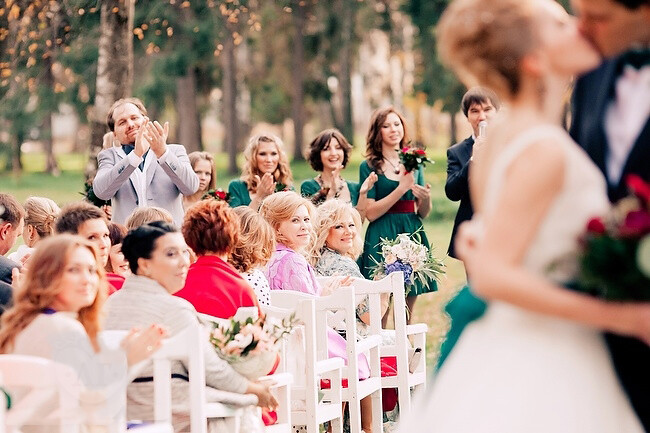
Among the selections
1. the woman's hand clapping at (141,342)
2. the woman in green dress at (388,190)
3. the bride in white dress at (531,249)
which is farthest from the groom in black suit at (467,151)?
the bride in white dress at (531,249)

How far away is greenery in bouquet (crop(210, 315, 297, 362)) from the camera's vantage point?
5.00 m

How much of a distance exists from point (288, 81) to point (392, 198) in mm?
27049

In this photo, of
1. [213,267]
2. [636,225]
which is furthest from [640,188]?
[213,267]

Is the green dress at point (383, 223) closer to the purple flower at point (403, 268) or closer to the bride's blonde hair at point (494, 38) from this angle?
the purple flower at point (403, 268)

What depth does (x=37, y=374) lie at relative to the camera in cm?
383

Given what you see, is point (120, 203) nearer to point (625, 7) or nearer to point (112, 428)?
point (112, 428)

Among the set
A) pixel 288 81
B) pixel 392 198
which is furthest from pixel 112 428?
pixel 288 81

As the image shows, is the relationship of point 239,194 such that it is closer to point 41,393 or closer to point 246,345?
point 246,345

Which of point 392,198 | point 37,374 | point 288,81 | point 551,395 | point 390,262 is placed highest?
point 288,81

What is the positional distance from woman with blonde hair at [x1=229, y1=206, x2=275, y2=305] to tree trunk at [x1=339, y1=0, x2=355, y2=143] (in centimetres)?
2313

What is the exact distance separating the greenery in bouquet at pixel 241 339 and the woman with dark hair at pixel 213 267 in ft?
1.59

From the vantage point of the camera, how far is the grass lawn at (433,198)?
42.4 ft

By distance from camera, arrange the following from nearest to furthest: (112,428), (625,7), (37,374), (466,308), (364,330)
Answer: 1. (625,7)
2. (466,308)
3. (37,374)
4. (112,428)
5. (364,330)

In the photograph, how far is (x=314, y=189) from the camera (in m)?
8.96
